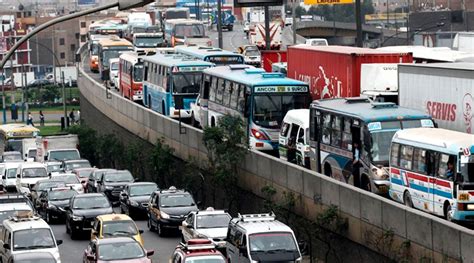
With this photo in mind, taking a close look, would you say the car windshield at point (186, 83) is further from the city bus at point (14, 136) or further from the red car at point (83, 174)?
the city bus at point (14, 136)

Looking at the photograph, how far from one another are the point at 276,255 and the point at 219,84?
A: 19105mm

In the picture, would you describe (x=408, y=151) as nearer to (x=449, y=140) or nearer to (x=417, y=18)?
(x=449, y=140)

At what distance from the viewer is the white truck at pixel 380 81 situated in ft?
131

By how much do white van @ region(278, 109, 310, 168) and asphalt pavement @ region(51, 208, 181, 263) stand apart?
13.6ft

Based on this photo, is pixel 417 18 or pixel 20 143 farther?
pixel 417 18

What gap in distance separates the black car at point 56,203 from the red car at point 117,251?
12351 millimetres

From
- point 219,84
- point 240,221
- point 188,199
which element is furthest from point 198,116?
point 240,221

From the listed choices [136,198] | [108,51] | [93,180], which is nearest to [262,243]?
[136,198]

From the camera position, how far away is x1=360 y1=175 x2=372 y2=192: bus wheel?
32.2 m

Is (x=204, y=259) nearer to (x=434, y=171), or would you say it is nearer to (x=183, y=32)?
(x=434, y=171)

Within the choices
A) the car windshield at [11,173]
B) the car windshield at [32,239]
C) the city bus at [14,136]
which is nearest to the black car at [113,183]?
the car windshield at [11,173]

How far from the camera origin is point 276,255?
28.0 meters

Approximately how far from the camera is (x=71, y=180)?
47438mm

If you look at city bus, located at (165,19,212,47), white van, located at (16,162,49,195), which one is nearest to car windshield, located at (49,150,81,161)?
white van, located at (16,162,49,195)
